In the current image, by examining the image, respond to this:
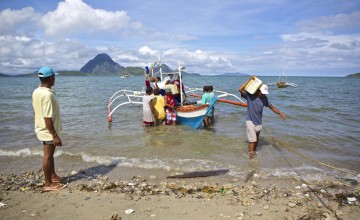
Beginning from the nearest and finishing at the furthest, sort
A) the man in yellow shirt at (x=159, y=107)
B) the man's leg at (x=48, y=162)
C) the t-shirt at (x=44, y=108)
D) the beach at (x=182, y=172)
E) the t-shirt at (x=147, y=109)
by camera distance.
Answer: the beach at (x=182, y=172) → the t-shirt at (x=44, y=108) → the man's leg at (x=48, y=162) → the t-shirt at (x=147, y=109) → the man in yellow shirt at (x=159, y=107)

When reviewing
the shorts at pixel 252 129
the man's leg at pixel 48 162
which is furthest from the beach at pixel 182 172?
the shorts at pixel 252 129

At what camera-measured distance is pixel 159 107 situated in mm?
11336

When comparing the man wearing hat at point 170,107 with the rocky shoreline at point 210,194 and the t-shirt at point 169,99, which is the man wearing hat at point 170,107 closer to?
the t-shirt at point 169,99

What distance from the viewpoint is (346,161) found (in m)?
7.48

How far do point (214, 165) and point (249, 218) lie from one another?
9.49 ft

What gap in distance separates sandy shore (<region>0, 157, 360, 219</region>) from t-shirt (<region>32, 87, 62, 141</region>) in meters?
1.17

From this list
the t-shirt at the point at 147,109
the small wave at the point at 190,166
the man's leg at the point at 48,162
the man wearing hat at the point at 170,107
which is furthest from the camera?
the man wearing hat at the point at 170,107

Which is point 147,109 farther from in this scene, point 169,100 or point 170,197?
point 170,197

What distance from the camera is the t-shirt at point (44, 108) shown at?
4586mm

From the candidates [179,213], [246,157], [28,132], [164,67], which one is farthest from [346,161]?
[28,132]

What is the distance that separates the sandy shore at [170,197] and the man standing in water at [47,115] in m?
0.66

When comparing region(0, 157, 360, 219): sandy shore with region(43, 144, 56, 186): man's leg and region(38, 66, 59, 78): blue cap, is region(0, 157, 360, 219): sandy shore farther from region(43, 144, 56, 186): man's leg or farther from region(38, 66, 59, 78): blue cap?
region(38, 66, 59, 78): blue cap

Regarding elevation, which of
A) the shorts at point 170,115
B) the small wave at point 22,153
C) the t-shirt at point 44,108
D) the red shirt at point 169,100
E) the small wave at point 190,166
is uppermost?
the t-shirt at point 44,108

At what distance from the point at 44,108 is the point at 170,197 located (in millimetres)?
2703
